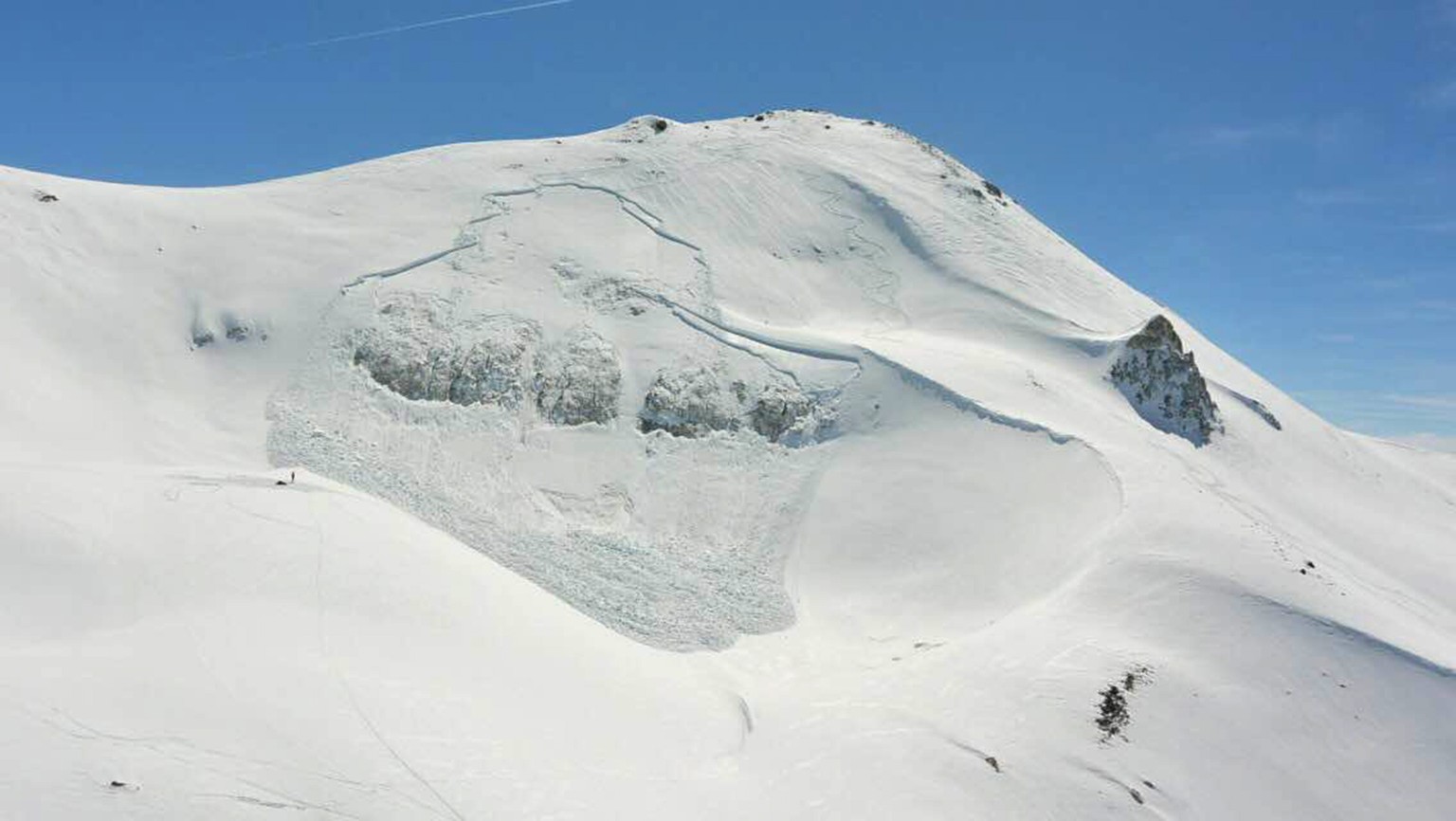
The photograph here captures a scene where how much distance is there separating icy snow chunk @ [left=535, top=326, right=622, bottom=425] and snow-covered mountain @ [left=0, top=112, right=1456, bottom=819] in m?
0.10

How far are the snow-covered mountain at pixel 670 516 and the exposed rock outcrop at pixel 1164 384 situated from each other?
0.42 ft

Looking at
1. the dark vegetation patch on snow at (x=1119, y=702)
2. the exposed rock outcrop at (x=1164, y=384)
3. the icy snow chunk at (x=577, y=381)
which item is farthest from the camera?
the exposed rock outcrop at (x=1164, y=384)

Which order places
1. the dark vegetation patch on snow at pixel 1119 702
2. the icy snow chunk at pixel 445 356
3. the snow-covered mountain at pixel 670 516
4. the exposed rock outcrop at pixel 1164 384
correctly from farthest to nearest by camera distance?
1. the exposed rock outcrop at pixel 1164 384
2. the icy snow chunk at pixel 445 356
3. the dark vegetation patch on snow at pixel 1119 702
4. the snow-covered mountain at pixel 670 516

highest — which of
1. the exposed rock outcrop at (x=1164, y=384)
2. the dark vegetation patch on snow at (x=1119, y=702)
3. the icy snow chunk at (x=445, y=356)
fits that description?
the exposed rock outcrop at (x=1164, y=384)

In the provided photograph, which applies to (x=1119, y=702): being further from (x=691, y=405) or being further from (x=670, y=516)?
(x=691, y=405)

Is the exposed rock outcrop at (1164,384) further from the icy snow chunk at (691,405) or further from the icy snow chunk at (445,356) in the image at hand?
the icy snow chunk at (445,356)

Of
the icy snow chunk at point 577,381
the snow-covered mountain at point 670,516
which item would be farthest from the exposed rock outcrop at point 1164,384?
the icy snow chunk at point 577,381

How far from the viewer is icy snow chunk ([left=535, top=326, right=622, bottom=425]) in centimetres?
2772

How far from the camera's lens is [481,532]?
914 inches

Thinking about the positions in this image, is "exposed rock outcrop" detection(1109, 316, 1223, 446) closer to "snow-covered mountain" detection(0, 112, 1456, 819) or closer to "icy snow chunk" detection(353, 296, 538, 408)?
"snow-covered mountain" detection(0, 112, 1456, 819)

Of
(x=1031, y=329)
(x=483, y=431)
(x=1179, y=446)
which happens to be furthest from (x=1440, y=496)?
(x=483, y=431)

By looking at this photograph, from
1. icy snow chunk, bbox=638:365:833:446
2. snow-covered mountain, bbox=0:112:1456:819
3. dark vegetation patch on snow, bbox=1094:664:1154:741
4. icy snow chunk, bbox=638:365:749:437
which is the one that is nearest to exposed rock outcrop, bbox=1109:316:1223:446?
snow-covered mountain, bbox=0:112:1456:819

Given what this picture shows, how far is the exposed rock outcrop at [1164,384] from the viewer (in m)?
31.0

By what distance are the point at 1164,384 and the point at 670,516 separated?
18.2 m
